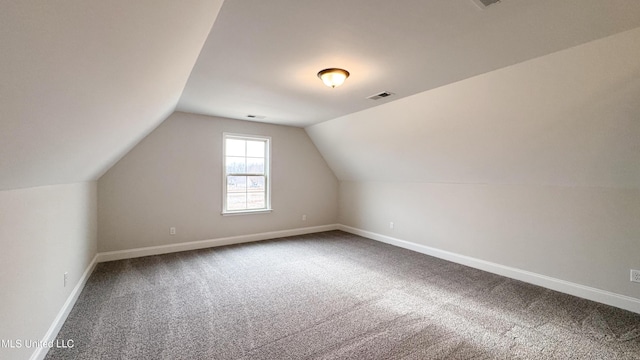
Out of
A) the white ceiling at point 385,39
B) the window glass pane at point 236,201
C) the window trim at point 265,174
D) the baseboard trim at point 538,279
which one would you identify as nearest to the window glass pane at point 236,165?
the window trim at point 265,174

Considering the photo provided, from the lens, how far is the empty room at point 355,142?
1474 mm

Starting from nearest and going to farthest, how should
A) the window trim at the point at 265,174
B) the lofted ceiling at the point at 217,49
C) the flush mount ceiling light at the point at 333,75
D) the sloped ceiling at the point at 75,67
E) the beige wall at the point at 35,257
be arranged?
the sloped ceiling at the point at 75,67, the lofted ceiling at the point at 217,49, the beige wall at the point at 35,257, the flush mount ceiling light at the point at 333,75, the window trim at the point at 265,174

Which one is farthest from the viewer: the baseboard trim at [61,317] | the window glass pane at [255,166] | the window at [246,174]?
the window glass pane at [255,166]

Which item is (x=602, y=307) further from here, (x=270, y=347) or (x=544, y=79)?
(x=270, y=347)

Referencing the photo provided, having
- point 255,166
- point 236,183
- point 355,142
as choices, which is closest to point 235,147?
point 255,166

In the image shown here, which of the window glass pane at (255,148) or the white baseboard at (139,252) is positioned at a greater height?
the window glass pane at (255,148)

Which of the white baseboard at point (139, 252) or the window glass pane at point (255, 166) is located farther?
the window glass pane at point (255, 166)

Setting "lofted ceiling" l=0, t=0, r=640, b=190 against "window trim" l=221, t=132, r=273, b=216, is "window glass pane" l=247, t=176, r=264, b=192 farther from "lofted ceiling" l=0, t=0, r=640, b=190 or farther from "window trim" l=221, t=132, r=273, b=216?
"lofted ceiling" l=0, t=0, r=640, b=190

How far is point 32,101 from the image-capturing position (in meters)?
0.98

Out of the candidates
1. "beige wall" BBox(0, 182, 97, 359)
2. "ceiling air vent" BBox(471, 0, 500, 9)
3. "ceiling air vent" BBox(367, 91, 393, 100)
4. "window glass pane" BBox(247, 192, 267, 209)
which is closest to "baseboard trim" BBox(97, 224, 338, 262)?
"window glass pane" BBox(247, 192, 267, 209)

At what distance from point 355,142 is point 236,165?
7.51 feet

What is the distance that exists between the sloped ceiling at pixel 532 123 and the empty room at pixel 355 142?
0.06 feet

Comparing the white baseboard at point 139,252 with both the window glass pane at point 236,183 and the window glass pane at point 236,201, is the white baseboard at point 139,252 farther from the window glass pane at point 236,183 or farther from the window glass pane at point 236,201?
the window glass pane at point 236,183

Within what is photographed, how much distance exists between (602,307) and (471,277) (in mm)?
1154
